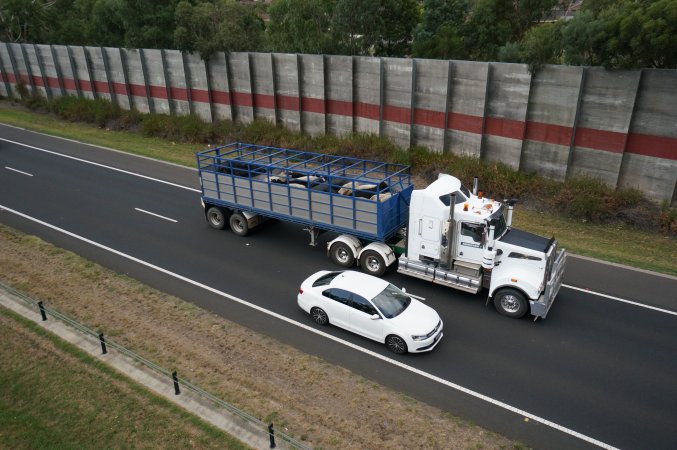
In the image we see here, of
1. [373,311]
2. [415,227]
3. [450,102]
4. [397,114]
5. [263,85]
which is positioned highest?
[450,102]

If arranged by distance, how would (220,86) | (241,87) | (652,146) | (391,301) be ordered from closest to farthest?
(391,301)
(652,146)
(241,87)
(220,86)

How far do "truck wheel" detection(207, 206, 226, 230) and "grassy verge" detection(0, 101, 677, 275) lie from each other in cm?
908

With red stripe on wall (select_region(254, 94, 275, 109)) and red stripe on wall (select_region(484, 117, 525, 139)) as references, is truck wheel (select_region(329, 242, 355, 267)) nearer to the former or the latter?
red stripe on wall (select_region(484, 117, 525, 139))

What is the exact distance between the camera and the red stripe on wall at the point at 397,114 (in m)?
26.5

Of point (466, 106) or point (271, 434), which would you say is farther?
point (466, 106)

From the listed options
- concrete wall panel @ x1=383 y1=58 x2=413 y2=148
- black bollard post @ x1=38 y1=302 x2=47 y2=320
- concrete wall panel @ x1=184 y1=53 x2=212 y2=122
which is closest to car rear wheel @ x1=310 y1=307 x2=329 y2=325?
black bollard post @ x1=38 y1=302 x2=47 y2=320

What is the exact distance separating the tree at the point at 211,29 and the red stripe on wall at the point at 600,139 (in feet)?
69.9

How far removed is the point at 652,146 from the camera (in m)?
20.0

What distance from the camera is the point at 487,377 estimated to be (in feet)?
39.2

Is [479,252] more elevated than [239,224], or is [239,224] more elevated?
[479,252]

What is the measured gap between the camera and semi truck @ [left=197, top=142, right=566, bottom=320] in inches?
554

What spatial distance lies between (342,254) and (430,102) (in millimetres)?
11790

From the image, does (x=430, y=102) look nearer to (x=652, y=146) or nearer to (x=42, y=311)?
(x=652, y=146)

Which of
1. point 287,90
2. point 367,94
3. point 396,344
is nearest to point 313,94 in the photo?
point 287,90
